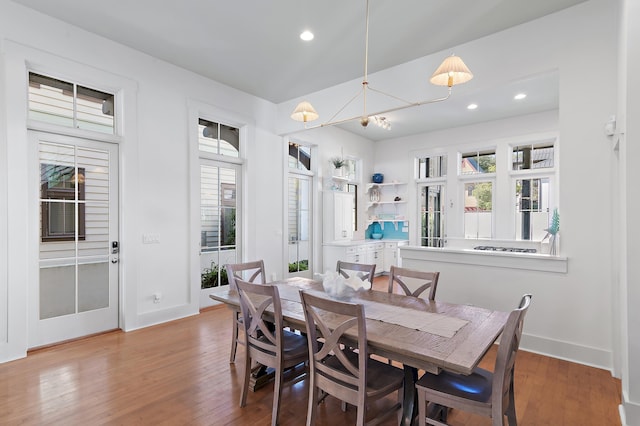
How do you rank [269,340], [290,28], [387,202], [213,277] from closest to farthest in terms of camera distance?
[269,340] < [290,28] < [213,277] < [387,202]

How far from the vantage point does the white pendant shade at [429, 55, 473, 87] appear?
2.30 meters

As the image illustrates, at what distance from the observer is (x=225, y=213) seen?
5000 mm

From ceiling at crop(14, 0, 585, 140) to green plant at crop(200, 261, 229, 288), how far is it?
2791mm

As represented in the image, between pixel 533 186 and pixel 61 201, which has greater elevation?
pixel 533 186

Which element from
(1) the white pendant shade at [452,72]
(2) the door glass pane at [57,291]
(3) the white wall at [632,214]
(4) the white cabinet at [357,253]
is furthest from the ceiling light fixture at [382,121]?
(2) the door glass pane at [57,291]

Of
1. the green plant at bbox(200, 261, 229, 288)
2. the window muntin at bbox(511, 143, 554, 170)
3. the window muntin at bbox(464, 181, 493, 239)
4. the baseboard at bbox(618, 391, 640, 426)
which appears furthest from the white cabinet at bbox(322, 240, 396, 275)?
the baseboard at bbox(618, 391, 640, 426)

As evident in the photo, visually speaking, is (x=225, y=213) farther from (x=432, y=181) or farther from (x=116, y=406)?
(x=432, y=181)

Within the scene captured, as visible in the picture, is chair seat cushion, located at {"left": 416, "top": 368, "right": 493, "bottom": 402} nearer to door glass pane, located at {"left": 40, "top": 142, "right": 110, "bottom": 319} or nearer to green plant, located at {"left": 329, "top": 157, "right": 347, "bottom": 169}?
door glass pane, located at {"left": 40, "top": 142, "right": 110, "bottom": 319}

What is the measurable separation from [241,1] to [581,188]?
3560 mm

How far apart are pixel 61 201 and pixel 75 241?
45 centimetres

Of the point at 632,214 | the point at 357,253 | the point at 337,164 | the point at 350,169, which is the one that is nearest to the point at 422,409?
the point at 632,214

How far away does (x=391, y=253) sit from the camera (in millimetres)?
7328

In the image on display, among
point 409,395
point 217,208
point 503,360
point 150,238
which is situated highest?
point 217,208

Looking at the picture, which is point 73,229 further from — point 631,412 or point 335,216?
point 631,412
